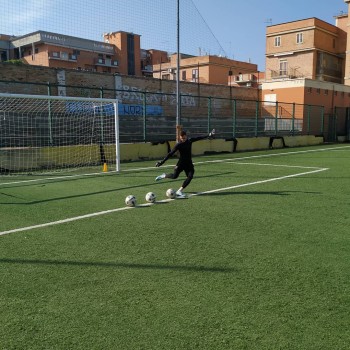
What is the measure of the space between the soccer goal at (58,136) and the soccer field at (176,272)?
552cm

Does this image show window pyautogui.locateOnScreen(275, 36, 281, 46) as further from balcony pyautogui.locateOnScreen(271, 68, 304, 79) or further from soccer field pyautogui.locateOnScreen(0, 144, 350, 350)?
soccer field pyautogui.locateOnScreen(0, 144, 350, 350)

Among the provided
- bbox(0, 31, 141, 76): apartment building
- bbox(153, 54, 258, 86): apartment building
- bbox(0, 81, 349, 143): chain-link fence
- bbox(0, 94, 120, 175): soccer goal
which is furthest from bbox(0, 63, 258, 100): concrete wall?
bbox(0, 31, 141, 76): apartment building

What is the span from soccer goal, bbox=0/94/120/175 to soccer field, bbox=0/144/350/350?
5.52 meters

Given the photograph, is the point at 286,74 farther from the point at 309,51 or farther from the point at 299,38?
the point at 299,38

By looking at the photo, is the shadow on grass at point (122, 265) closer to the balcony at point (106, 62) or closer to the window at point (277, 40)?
the window at point (277, 40)

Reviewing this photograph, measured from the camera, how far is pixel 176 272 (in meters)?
4.29

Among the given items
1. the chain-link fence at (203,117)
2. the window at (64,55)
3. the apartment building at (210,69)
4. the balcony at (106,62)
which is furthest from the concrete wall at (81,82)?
the balcony at (106,62)

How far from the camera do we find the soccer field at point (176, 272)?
120 inches

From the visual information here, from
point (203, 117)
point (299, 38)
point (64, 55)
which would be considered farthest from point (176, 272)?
point (64, 55)

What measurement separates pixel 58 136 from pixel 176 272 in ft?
41.8

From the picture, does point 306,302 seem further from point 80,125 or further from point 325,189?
point 80,125

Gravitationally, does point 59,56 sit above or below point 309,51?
above

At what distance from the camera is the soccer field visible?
306 cm

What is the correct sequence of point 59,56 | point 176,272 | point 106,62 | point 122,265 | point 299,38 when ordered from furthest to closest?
point 106,62 < point 59,56 < point 299,38 < point 122,265 < point 176,272
